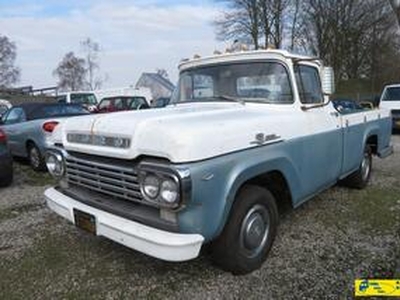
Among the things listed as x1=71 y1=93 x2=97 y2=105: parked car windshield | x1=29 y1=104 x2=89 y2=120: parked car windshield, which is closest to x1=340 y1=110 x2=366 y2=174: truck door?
x1=29 y1=104 x2=89 y2=120: parked car windshield

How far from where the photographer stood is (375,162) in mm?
9086

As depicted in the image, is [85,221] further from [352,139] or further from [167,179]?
[352,139]

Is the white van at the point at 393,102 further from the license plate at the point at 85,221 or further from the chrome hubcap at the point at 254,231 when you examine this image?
the license plate at the point at 85,221

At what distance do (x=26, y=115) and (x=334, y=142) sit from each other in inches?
270

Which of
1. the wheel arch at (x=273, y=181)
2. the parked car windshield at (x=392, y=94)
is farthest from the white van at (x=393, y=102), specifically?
the wheel arch at (x=273, y=181)

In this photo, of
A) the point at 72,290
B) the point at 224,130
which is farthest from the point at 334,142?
the point at 72,290

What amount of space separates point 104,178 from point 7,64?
184 feet

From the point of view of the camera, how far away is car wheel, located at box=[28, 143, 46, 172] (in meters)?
8.46

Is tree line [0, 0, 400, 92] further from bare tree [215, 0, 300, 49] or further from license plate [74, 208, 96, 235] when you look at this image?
license plate [74, 208, 96, 235]

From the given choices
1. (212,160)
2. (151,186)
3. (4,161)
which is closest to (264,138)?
(212,160)

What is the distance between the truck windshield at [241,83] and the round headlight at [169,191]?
190 cm

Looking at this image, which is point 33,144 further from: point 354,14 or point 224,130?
point 354,14

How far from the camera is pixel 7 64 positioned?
52.6m

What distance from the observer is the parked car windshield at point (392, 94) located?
51.3ft
